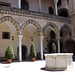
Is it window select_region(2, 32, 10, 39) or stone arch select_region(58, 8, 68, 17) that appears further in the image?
stone arch select_region(58, 8, 68, 17)


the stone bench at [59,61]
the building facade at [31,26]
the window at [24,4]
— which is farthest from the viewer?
the window at [24,4]

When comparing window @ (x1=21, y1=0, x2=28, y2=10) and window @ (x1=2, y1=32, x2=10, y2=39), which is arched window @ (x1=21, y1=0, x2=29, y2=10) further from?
window @ (x1=2, y1=32, x2=10, y2=39)

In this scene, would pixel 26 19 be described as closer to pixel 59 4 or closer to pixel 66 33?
pixel 66 33

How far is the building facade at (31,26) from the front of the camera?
12922 mm

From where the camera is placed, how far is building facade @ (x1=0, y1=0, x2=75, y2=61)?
12922 mm

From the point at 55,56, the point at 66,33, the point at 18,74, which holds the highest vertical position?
the point at 66,33

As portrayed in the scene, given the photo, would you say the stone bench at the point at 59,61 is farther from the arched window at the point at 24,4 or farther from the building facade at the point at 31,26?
the arched window at the point at 24,4

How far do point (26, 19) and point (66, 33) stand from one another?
689cm

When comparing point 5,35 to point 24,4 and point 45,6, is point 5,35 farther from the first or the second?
point 45,6

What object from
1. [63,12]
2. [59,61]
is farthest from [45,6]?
[59,61]

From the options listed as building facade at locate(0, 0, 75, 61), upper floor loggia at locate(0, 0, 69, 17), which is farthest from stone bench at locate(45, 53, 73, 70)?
upper floor loggia at locate(0, 0, 69, 17)

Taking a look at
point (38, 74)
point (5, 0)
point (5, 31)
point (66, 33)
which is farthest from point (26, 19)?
point (38, 74)

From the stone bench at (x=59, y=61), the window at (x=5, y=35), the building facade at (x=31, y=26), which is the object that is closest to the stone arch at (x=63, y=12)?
the building facade at (x=31, y=26)

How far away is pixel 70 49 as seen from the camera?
17719 millimetres
